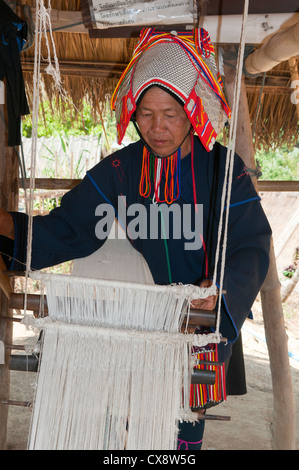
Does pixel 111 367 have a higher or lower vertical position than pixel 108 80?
lower

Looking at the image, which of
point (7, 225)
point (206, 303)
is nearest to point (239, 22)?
point (7, 225)

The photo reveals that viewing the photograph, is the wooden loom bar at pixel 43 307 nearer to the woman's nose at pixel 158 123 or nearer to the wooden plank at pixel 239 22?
the woman's nose at pixel 158 123

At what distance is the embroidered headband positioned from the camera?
145 cm

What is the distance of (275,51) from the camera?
192 centimetres

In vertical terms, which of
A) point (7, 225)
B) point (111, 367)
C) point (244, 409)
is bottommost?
point (244, 409)

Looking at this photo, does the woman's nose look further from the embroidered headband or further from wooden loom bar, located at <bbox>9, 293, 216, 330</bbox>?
wooden loom bar, located at <bbox>9, 293, 216, 330</bbox>

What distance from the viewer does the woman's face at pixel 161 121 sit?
147 cm

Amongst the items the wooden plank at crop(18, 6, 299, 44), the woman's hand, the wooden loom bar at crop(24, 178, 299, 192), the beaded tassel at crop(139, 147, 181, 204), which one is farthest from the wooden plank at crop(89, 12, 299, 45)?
the woman's hand

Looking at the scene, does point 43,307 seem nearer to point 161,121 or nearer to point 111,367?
point 111,367

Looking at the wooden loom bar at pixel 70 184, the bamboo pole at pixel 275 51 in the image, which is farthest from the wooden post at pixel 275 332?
the wooden loom bar at pixel 70 184

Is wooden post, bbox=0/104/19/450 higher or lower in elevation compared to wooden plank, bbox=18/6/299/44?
lower

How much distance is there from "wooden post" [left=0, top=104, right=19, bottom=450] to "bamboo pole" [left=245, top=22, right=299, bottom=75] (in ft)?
3.51

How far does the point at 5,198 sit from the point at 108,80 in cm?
130

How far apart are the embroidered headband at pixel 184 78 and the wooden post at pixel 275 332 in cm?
80
